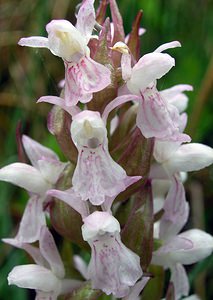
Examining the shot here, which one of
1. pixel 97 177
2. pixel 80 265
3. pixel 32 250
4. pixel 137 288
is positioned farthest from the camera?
pixel 80 265

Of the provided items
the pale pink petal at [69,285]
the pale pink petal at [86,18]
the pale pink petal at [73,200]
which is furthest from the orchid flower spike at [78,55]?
the pale pink petal at [69,285]

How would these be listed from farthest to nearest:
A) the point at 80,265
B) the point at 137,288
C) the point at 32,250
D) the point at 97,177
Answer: the point at 80,265, the point at 32,250, the point at 137,288, the point at 97,177

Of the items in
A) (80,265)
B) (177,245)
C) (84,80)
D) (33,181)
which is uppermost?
(84,80)

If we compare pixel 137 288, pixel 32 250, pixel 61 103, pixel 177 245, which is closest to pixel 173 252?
pixel 177 245

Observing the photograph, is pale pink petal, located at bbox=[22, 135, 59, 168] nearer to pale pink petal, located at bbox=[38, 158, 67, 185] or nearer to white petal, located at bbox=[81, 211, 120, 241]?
pale pink petal, located at bbox=[38, 158, 67, 185]

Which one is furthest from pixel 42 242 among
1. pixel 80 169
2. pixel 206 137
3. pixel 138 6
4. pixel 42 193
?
pixel 138 6

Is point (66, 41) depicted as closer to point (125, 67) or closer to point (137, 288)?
point (125, 67)

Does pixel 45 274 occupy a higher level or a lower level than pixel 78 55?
lower

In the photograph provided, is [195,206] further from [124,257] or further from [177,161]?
[124,257]
